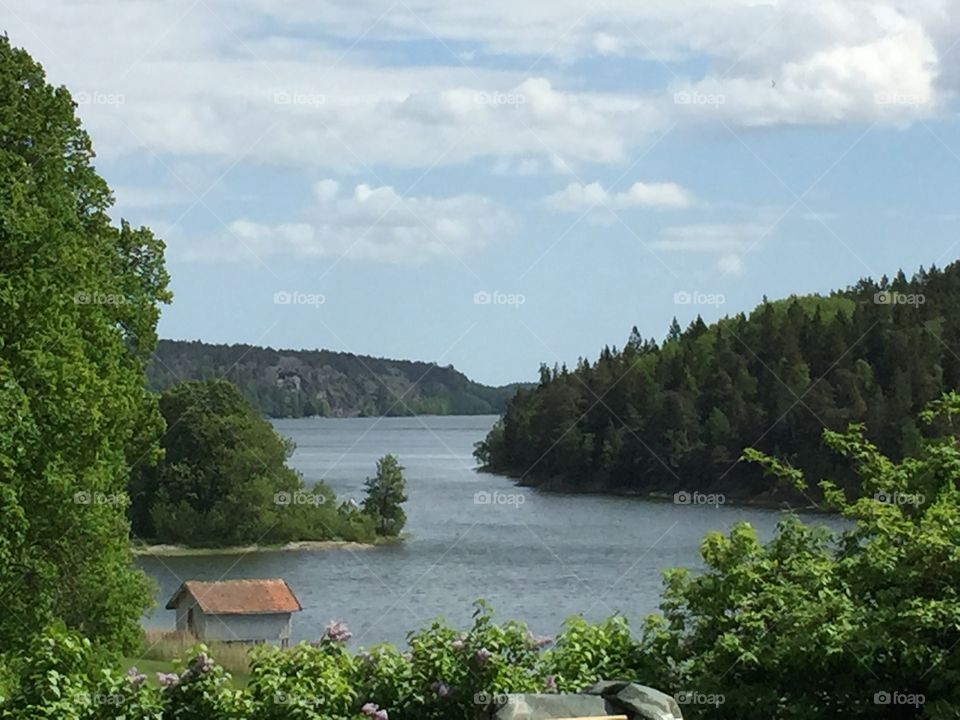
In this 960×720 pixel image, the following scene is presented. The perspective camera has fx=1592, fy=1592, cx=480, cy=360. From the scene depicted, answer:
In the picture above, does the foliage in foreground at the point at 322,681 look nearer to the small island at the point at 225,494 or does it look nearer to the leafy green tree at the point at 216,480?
the small island at the point at 225,494

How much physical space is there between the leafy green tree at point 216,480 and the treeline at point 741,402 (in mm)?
13744

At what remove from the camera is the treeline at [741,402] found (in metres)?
63.6

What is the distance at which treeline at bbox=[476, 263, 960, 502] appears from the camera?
209ft

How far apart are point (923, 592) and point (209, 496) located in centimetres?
5504

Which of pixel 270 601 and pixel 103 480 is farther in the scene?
pixel 270 601

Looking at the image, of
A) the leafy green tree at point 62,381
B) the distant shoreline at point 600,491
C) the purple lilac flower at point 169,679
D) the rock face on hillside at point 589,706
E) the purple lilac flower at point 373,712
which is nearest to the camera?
the rock face on hillside at point 589,706

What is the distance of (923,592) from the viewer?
9.56 meters

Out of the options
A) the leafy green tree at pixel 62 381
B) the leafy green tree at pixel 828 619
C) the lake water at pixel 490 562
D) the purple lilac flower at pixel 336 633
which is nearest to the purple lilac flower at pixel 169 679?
the purple lilac flower at pixel 336 633

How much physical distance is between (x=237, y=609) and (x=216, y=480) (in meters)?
22.0

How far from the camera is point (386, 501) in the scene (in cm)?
6650

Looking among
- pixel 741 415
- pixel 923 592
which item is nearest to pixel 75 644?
pixel 923 592

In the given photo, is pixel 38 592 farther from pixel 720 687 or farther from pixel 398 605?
pixel 398 605

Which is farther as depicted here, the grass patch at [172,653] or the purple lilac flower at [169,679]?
the grass patch at [172,653]

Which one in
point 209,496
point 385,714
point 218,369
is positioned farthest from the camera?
point 218,369
